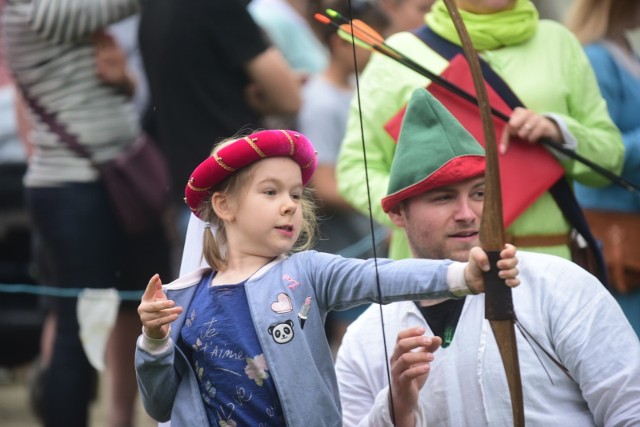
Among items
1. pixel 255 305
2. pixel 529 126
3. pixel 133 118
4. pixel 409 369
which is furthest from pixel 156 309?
pixel 133 118

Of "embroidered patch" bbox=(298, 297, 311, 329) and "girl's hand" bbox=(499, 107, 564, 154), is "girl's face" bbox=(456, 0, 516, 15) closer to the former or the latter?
"girl's hand" bbox=(499, 107, 564, 154)

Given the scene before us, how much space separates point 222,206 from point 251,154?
16 cm

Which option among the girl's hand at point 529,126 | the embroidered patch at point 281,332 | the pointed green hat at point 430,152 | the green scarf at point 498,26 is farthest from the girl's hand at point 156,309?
the green scarf at point 498,26

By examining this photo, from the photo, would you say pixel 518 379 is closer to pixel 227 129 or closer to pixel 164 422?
pixel 164 422

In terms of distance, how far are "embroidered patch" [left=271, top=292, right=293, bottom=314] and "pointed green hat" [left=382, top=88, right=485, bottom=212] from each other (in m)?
0.55

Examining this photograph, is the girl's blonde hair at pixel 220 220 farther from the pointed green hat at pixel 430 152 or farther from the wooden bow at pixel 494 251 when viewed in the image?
the wooden bow at pixel 494 251

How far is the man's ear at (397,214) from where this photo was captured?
3617 mm

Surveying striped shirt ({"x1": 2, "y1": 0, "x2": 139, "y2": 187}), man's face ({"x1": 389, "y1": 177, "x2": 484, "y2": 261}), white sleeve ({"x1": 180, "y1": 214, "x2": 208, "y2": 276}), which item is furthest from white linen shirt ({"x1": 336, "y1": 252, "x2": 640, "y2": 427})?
striped shirt ({"x1": 2, "y1": 0, "x2": 139, "y2": 187})

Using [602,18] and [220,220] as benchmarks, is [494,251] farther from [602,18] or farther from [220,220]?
[602,18]

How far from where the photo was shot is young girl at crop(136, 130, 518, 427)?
9.87 ft

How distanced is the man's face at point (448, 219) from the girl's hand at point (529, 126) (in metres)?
0.57

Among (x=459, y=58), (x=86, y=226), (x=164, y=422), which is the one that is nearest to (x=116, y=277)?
(x=86, y=226)

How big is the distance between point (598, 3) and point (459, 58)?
0.93 m

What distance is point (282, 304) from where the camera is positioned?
3.05m
